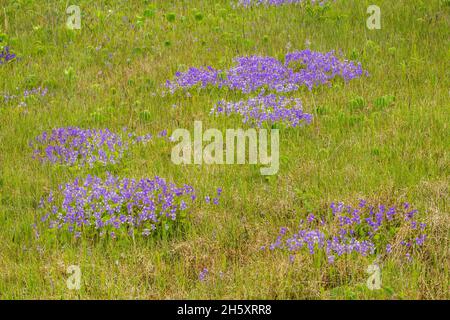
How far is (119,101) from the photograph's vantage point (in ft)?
36.6

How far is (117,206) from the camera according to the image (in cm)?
742

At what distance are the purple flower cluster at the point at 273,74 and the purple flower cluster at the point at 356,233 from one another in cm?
433

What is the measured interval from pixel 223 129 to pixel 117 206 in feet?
9.37

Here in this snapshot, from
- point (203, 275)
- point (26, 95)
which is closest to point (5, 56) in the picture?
point (26, 95)

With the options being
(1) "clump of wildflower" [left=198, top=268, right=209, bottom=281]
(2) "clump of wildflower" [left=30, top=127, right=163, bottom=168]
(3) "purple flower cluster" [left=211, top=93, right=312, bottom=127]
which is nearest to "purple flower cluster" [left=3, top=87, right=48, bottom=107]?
(2) "clump of wildflower" [left=30, top=127, right=163, bottom=168]

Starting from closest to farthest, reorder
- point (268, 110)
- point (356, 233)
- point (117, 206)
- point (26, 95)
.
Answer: point (356, 233), point (117, 206), point (268, 110), point (26, 95)

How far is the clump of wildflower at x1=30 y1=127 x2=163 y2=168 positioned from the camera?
8.98 metres

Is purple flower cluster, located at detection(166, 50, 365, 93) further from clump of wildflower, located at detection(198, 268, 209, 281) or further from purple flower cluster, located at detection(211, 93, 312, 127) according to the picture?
clump of wildflower, located at detection(198, 268, 209, 281)

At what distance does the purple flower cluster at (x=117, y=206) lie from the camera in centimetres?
728

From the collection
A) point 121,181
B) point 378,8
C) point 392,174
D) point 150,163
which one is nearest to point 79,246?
point 121,181

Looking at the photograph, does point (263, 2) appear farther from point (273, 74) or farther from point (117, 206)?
point (117, 206)

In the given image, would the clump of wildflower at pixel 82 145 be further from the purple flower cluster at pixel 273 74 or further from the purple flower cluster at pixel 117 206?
the purple flower cluster at pixel 273 74

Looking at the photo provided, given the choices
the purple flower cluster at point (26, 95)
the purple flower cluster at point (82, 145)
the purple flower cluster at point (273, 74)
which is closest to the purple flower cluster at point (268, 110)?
the purple flower cluster at point (273, 74)

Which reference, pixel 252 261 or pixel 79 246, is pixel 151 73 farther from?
pixel 252 261
